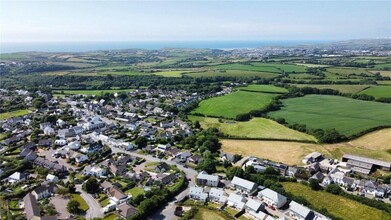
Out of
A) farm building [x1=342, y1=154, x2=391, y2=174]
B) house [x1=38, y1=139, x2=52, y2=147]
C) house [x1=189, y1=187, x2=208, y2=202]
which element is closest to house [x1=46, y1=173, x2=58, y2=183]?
house [x1=38, y1=139, x2=52, y2=147]

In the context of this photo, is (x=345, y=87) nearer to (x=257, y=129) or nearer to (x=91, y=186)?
(x=257, y=129)

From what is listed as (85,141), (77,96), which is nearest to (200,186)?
(85,141)

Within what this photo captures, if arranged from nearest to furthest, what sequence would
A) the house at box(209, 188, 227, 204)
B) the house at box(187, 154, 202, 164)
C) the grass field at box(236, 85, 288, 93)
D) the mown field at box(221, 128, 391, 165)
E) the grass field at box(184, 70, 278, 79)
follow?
1. the house at box(209, 188, 227, 204)
2. the house at box(187, 154, 202, 164)
3. the mown field at box(221, 128, 391, 165)
4. the grass field at box(236, 85, 288, 93)
5. the grass field at box(184, 70, 278, 79)

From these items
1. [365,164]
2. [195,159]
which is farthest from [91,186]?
[365,164]

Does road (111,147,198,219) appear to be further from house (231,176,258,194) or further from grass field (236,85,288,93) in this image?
grass field (236,85,288,93)

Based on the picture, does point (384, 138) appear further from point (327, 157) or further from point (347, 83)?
point (347, 83)

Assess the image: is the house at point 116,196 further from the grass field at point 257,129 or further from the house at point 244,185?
the grass field at point 257,129

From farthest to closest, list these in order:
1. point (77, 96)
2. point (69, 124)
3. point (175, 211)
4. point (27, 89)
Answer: point (27, 89) → point (77, 96) → point (69, 124) → point (175, 211)

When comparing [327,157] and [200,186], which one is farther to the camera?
[327,157]
